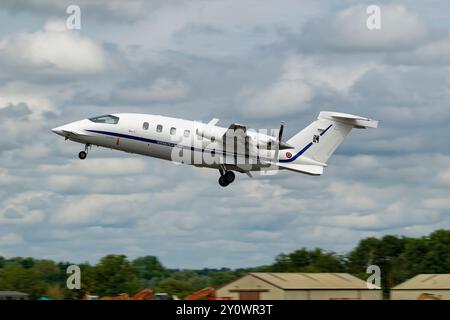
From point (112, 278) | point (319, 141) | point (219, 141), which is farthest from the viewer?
point (112, 278)

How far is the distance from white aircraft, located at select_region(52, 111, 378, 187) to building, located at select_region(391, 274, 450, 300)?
11283 millimetres

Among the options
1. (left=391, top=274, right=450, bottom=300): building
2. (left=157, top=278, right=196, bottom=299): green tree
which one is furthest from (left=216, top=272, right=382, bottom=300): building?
(left=157, top=278, right=196, bottom=299): green tree

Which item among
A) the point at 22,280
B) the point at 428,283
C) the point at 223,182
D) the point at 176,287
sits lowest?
the point at 428,283

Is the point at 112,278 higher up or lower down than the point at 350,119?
lower down

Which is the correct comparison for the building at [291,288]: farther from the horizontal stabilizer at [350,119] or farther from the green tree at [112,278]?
the green tree at [112,278]

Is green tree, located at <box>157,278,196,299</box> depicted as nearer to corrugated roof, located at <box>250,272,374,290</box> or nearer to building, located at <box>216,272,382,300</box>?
corrugated roof, located at <box>250,272,374,290</box>

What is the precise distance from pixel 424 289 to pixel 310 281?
28.4 ft

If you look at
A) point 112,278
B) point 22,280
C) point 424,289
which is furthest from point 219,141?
point 112,278

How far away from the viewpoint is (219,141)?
5297 centimetres

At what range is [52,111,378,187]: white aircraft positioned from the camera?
173 ft

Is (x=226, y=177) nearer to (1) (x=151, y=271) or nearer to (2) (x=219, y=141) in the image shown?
(2) (x=219, y=141)

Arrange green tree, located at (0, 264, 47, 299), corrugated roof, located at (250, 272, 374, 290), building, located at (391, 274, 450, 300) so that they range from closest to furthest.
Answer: corrugated roof, located at (250, 272, 374, 290) < building, located at (391, 274, 450, 300) < green tree, located at (0, 264, 47, 299)
